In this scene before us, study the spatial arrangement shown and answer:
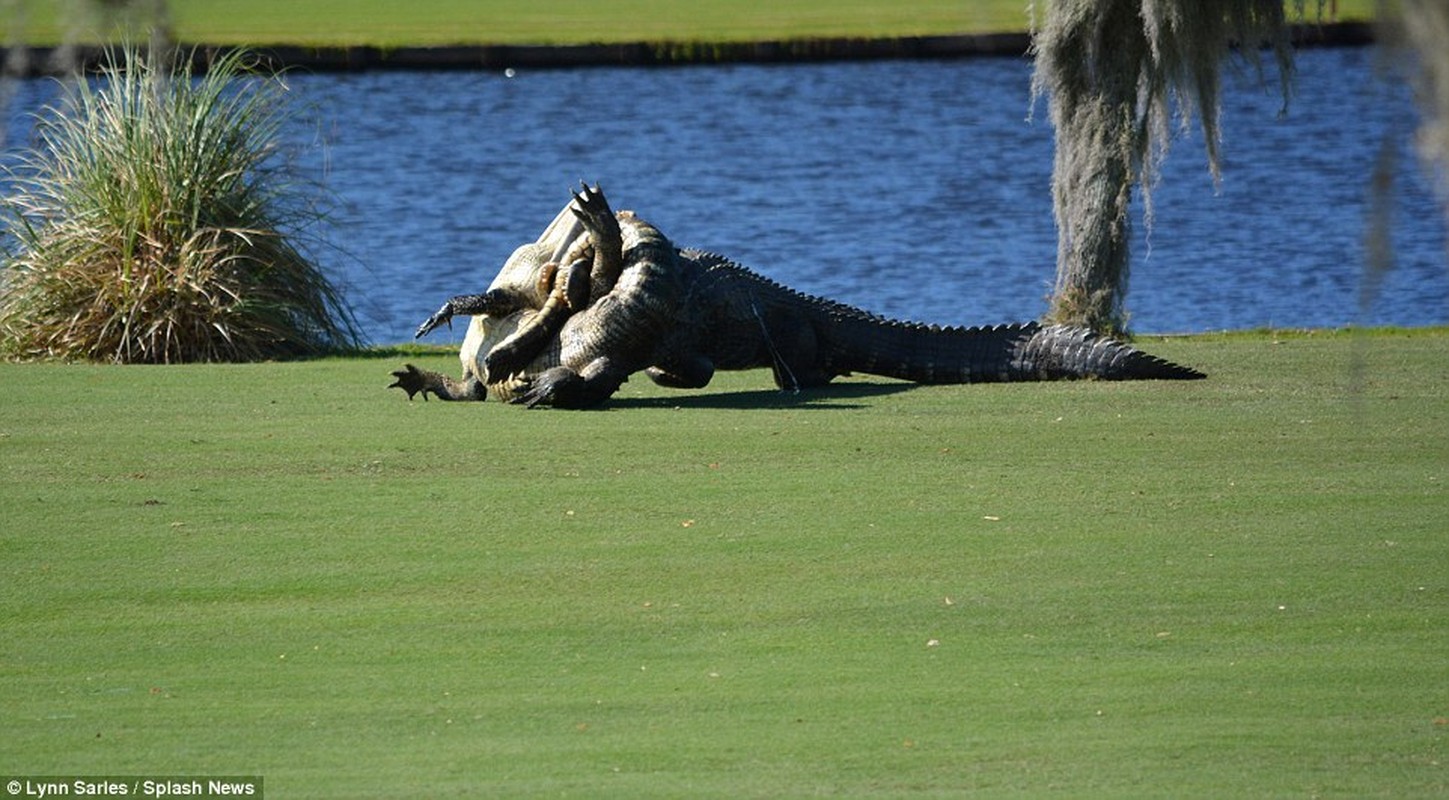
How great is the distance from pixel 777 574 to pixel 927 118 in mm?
43429

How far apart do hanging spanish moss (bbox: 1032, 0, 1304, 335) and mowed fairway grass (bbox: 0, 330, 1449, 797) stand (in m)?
2.58

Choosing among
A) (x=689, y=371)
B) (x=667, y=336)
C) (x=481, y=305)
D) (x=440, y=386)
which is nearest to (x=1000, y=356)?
(x=689, y=371)

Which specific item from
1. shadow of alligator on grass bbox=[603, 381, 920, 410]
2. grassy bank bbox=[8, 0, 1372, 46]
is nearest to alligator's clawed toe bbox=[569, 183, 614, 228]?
shadow of alligator on grass bbox=[603, 381, 920, 410]

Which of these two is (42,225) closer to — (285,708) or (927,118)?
(285,708)

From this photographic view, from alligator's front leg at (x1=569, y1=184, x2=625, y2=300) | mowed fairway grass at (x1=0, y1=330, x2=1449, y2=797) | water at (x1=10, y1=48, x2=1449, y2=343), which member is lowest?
water at (x1=10, y1=48, x2=1449, y2=343)

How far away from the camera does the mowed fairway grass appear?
16.1 ft

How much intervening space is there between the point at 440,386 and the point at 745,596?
16.3ft

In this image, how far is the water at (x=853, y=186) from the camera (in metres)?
24.6

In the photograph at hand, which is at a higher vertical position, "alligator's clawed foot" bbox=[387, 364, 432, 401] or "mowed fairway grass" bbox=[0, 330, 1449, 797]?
"mowed fairway grass" bbox=[0, 330, 1449, 797]

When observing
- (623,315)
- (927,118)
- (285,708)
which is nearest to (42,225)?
(623,315)

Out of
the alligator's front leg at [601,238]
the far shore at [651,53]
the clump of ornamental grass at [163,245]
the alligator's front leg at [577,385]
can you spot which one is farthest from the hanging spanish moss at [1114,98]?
the far shore at [651,53]

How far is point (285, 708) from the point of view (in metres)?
5.33

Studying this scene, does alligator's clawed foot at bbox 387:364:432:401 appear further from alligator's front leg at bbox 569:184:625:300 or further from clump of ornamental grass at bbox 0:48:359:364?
clump of ornamental grass at bbox 0:48:359:364

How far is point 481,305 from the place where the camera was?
11.0 meters
